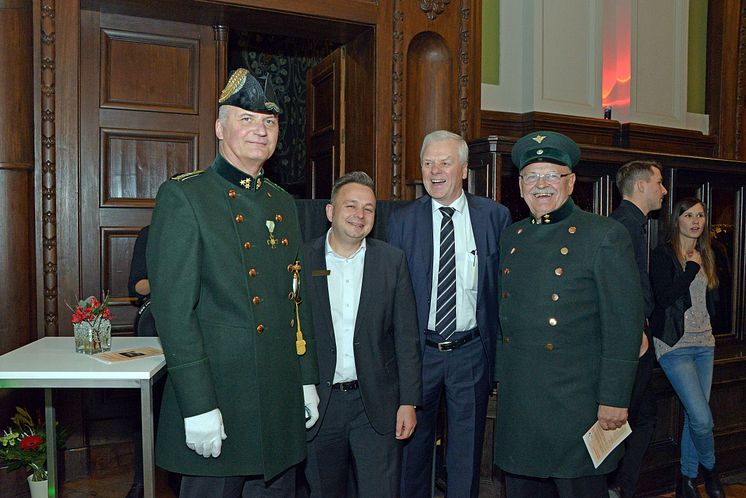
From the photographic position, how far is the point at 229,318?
1.96 metres

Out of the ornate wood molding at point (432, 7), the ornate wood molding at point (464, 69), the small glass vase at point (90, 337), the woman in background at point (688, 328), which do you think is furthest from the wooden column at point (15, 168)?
the woman in background at point (688, 328)

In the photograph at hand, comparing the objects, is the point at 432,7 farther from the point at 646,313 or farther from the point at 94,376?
the point at 94,376

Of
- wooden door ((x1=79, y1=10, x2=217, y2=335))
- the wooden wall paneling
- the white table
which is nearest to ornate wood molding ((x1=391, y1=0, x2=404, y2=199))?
the wooden wall paneling

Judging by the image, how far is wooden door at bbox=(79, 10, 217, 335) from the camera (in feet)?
12.9

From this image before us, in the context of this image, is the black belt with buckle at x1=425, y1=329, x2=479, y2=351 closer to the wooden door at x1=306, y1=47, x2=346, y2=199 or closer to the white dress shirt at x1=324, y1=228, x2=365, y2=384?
the white dress shirt at x1=324, y1=228, x2=365, y2=384

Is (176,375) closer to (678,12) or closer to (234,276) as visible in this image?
(234,276)

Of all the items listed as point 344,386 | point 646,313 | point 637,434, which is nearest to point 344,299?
point 344,386

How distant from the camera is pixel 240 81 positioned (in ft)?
6.49

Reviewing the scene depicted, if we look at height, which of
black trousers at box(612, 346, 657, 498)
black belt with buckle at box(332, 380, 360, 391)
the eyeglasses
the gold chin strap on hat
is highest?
the eyeglasses

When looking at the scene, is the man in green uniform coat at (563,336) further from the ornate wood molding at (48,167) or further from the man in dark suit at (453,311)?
the ornate wood molding at (48,167)

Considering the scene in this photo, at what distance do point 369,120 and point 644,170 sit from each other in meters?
1.64

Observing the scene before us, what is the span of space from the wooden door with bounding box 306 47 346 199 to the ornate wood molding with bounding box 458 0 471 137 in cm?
78

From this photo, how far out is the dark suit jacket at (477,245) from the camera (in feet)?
9.59

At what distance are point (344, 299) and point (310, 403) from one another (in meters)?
0.48
